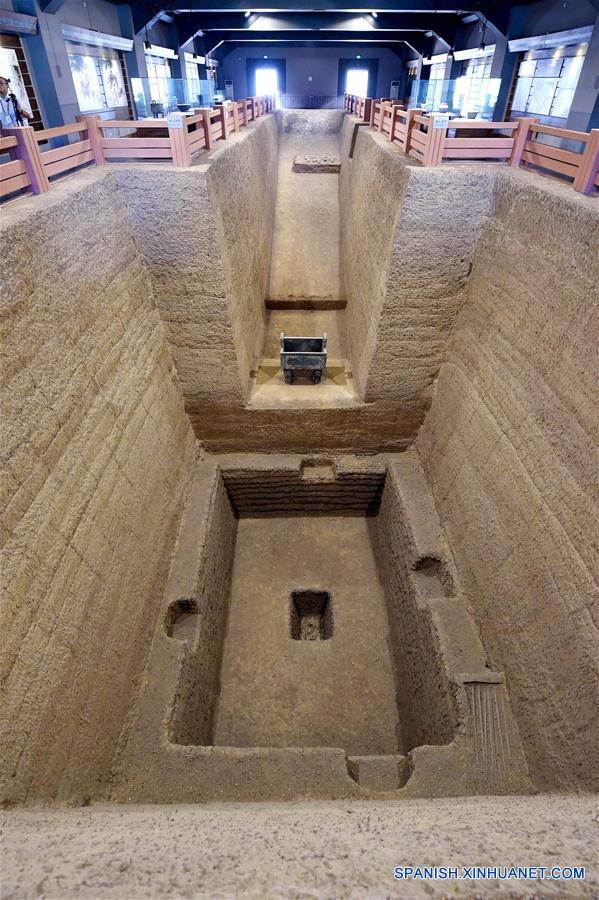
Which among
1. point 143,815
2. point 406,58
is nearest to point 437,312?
point 143,815

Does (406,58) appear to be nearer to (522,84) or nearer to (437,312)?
(522,84)

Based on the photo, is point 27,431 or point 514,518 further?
point 514,518

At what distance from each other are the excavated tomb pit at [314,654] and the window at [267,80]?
21.0 m

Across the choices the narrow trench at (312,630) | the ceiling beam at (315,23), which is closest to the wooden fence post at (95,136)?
the narrow trench at (312,630)

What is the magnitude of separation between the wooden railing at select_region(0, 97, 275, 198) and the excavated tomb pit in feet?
11.8

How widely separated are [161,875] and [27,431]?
8.49 ft

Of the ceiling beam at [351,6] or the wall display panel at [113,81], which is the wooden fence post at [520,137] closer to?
the ceiling beam at [351,6]

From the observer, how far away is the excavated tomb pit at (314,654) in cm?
347

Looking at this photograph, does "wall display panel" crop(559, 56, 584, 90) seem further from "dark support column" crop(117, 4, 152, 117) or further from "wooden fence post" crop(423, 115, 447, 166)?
"dark support column" crop(117, 4, 152, 117)

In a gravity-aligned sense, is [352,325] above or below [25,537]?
below

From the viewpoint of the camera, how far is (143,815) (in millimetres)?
2625

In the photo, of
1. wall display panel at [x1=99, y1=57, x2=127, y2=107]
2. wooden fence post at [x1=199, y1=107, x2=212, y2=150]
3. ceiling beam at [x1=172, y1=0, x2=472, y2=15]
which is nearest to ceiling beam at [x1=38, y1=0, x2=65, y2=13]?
wall display panel at [x1=99, y1=57, x2=127, y2=107]

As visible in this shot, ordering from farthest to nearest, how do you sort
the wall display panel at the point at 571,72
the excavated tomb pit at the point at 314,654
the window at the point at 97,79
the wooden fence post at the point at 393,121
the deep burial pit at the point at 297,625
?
the window at the point at 97,79 → the wall display panel at the point at 571,72 → the wooden fence post at the point at 393,121 → the deep burial pit at the point at 297,625 → the excavated tomb pit at the point at 314,654

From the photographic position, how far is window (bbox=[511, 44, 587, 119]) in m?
9.13
